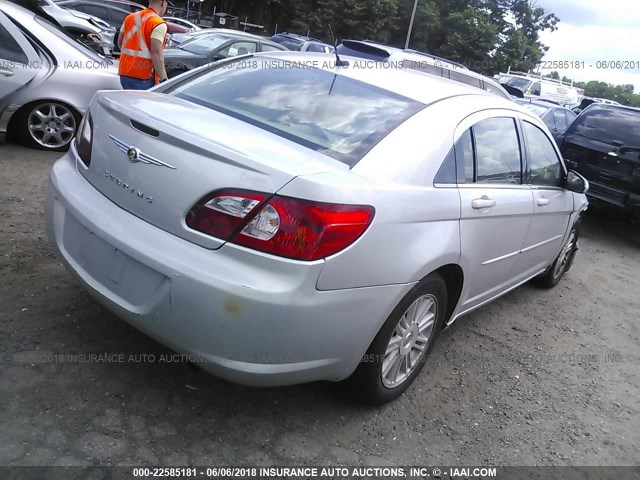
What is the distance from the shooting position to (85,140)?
2824 mm

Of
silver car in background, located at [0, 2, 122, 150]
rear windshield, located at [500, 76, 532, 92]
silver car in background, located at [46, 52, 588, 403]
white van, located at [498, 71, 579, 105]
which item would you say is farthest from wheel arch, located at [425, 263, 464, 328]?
rear windshield, located at [500, 76, 532, 92]

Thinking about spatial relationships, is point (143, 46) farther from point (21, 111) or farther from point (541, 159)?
point (541, 159)

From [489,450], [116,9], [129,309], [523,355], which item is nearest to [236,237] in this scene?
[129,309]

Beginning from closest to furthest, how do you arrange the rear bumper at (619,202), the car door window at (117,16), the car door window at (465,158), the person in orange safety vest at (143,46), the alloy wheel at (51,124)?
the car door window at (465,158) < the person in orange safety vest at (143,46) < the alloy wheel at (51,124) < the rear bumper at (619,202) < the car door window at (117,16)

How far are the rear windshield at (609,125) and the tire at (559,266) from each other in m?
2.84

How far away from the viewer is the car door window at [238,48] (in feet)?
34.1

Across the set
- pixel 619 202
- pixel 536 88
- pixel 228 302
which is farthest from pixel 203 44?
pixel 536 88

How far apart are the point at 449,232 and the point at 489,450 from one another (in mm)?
1097

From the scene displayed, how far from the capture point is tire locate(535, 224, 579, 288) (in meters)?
5.13

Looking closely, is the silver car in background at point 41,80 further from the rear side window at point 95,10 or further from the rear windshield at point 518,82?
the rear windshield at point 518,82

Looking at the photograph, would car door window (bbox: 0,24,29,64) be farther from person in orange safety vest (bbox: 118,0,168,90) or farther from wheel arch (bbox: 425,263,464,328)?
wheel arch (bbox: 425,263,464,328)

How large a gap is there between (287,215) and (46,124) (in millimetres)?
4897

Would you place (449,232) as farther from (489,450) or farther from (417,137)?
(489,450)

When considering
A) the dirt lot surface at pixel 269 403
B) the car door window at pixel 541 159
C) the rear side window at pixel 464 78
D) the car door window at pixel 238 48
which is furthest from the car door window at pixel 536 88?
the dirt lot surface at pixel 269 403
